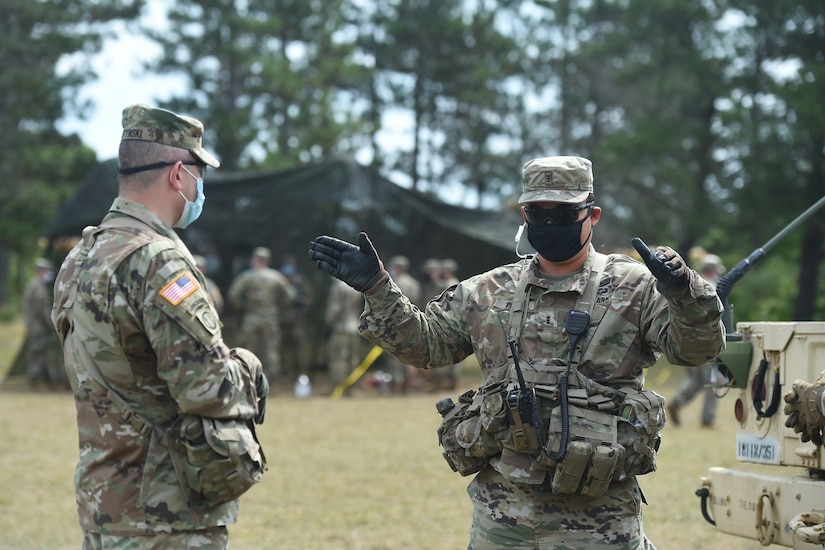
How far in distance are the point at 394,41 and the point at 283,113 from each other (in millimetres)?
5086

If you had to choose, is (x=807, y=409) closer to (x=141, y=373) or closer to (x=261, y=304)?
(x=141, y=373)

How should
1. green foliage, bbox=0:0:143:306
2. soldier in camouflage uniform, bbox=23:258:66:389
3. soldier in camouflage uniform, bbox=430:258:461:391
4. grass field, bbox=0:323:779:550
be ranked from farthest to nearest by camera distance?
green foliage, bbox=0:0:143:306 → soldier in camouflage uniform, bbox=23:258:66:389 → soldier in camouflage uniform, bbox=430:258:461:391 → grass field, bbox=0:323:779:550

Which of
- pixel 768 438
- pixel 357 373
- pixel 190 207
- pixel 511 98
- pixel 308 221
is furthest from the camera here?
pixel 511 98

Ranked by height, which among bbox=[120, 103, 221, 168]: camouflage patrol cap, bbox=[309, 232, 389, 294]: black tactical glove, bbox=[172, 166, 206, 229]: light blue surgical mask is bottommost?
bbox=[309, 232, 389, 294]: black tactical glove

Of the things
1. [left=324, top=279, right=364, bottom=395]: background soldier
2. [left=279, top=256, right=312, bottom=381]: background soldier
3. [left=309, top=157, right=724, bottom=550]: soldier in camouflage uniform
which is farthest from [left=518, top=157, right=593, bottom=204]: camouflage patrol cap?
[left=279, top=256, right=312, bottom=381]: background soldier

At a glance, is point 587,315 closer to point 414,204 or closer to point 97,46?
point 414,204

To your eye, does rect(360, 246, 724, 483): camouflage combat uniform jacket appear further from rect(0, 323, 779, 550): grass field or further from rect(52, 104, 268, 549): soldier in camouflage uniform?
rect(0, 323, 779, 550): grass field

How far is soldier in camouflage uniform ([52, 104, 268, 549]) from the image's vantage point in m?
3.44

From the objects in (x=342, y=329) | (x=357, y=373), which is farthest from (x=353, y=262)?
(x=357, y=373)

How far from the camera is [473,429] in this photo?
12.8ft

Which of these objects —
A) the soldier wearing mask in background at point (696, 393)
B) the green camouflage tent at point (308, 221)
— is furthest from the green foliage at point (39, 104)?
the soldier wearing mask in background at point (696, 393)

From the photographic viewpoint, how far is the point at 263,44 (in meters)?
29.0

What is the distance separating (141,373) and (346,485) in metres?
5.54

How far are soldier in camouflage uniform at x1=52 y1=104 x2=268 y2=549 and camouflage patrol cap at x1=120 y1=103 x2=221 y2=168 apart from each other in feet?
1.05
